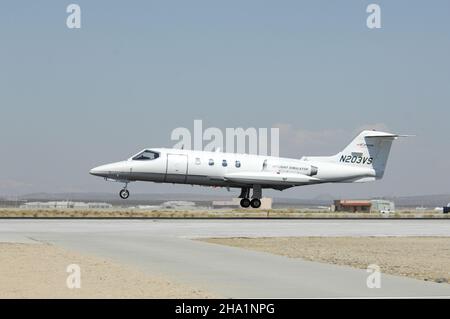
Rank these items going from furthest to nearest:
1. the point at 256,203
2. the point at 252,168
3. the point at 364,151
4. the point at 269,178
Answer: the point at 364,151 → the point at 256,203 → the point at 269,178 → the point at 252,168

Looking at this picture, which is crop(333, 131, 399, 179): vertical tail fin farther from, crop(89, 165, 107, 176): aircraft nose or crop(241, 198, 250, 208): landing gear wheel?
crop(89, 165, 107, 176): aircraft nose

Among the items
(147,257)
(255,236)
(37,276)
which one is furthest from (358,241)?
(37,276)

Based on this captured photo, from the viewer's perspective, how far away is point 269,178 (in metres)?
55.9

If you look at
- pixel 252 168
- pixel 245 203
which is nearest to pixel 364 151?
pixel 252 168

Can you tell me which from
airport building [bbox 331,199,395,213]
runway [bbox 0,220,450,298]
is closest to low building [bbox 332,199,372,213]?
airport building [bbox 331,199,395,213]

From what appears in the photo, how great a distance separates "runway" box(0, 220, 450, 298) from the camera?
14.9 metres

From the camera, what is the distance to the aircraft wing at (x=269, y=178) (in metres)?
54.8

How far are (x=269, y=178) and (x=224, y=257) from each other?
34541mm

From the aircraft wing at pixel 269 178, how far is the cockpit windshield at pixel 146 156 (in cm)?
481

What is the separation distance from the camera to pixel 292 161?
57.4m

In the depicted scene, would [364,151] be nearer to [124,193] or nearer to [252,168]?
[252,168]

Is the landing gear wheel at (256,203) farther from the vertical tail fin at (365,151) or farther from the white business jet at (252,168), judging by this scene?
the vertical tail fin at (365,151)
